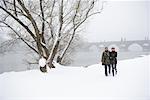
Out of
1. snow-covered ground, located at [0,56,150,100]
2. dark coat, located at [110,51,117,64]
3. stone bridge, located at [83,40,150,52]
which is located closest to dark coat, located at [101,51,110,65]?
dark coat, located at [110,51,117,64]

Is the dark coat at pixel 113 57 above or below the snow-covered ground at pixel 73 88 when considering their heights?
above

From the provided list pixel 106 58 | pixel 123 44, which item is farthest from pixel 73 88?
pixel 123 44

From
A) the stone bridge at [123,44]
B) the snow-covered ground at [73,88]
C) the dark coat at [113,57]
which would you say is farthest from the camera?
the stone bridge at [123,44]

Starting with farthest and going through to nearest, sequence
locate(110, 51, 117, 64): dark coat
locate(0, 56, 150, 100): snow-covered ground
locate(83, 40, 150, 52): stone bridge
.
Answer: locate(83, 40, 150, 52): stone bridge → locate(110, 51, 117, 64): dark coat → locate(0, 56, 150, 100): snow-covered ground

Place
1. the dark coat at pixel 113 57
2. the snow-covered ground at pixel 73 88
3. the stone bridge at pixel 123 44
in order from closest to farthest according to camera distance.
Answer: the snow-covered ground at pixel 73 88 < the dark coat at pixel 113 57 < the stone bridge at pixel 123 44

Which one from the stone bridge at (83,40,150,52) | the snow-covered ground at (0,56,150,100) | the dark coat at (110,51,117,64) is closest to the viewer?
the snow-covered ground at (0,56,150,100)

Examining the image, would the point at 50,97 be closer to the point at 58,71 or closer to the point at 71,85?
the point at 71,85

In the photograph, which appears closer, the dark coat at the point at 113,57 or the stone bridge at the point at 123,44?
the dark coat at the point at 113,57

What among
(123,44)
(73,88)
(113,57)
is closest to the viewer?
(73,88)

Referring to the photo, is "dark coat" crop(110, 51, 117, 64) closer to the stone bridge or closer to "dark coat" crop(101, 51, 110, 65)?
"dark coat" crop(101, 51, 110, 65)

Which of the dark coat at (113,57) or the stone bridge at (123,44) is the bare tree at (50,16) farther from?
the stone bridge at (123,44)

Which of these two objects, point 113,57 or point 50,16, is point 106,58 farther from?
point 50,16

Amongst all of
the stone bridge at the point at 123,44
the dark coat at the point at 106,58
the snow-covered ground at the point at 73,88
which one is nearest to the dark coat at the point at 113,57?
the dark coat at the point at 106,58

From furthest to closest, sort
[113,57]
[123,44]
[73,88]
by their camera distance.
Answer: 1. [123,44]
2. [113,57]
3. [73,88]
